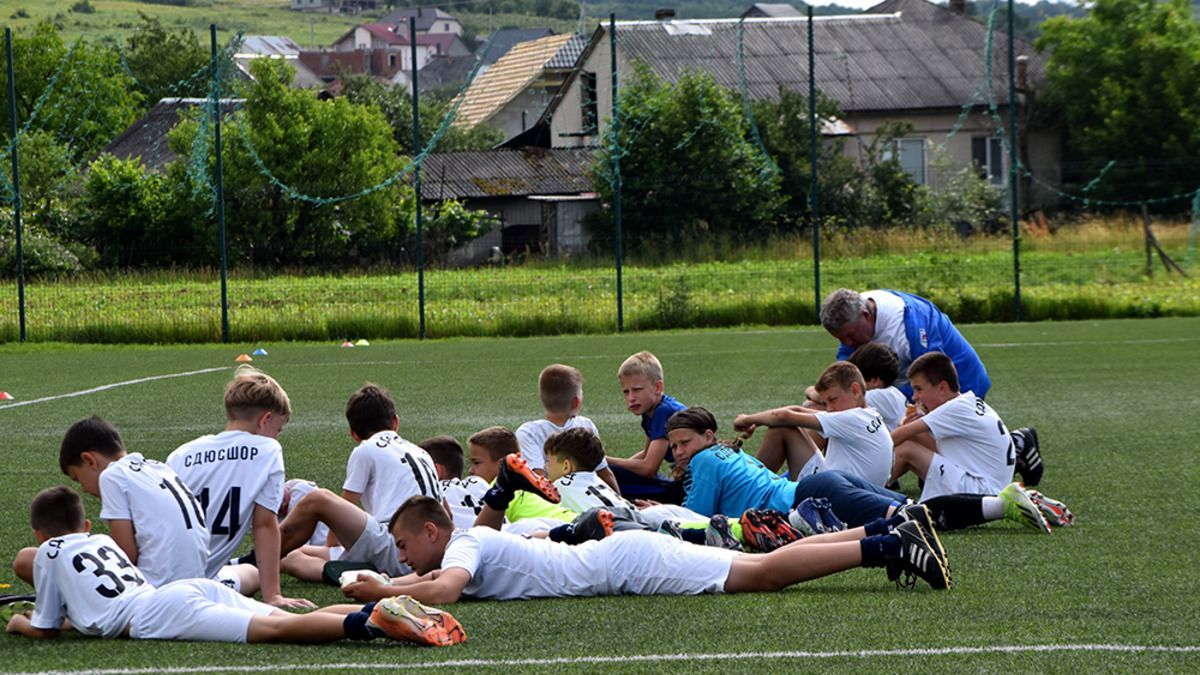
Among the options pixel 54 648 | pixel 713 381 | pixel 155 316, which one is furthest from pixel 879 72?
A: pixel 54 648

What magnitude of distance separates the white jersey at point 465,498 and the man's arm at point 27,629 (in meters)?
2.15

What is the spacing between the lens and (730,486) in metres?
7.21

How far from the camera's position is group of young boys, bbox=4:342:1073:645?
5215mm

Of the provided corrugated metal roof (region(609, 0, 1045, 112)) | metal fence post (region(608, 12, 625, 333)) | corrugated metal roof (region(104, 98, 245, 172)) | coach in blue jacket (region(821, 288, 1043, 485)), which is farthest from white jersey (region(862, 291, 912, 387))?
corrugated metal roof (region(104, 98, 245, 172))

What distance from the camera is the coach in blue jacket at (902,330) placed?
29.1 feet

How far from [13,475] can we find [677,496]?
4.31 meters

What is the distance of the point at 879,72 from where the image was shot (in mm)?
43594

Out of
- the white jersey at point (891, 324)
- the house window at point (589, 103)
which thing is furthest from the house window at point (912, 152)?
the white jersey at point (891, 324)

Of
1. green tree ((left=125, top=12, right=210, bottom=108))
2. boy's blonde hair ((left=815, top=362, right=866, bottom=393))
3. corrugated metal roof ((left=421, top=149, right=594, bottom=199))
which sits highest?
green tree ((left=125, top=12, right=210, bottom=108))

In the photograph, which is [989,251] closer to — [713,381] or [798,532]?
[713,381]

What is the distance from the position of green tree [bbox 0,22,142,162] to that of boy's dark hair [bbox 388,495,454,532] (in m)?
19.7

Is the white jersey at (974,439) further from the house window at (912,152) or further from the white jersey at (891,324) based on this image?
the house window at (912,152)

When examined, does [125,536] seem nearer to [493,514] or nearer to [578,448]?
[493,514]

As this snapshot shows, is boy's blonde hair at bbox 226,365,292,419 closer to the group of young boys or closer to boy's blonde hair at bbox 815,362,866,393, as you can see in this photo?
the group of young boys
